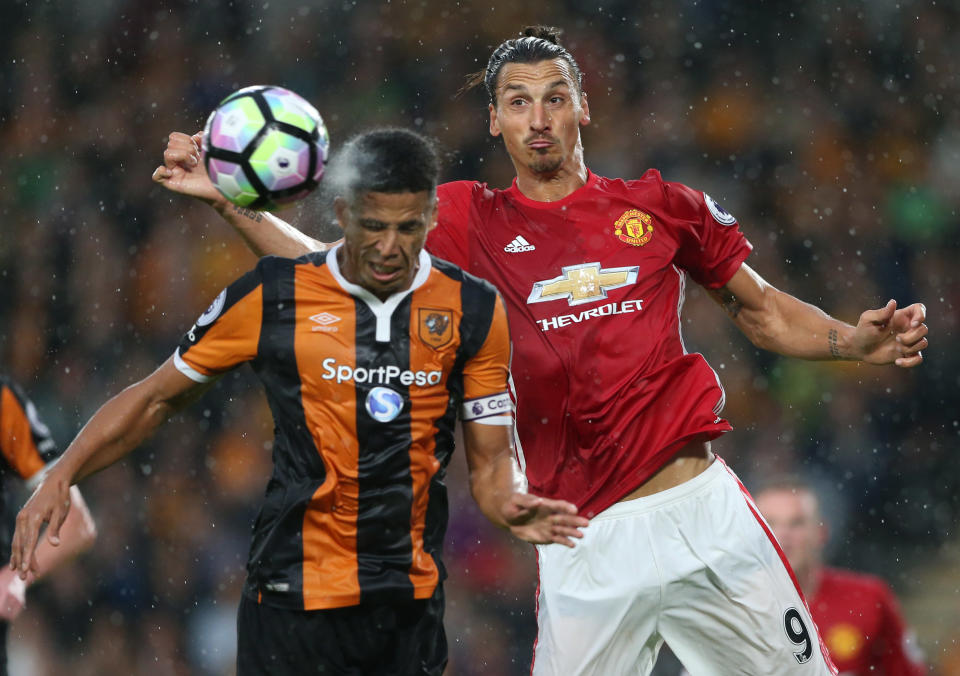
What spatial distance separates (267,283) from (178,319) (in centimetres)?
480

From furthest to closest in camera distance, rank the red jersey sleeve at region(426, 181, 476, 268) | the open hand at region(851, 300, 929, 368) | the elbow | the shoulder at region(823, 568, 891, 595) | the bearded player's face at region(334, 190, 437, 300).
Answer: the shoulder at region(823, 568, 891, 595)
the elbow
the red jersey sleeve at region(426, 181, 476, 268)
the open hand at region(851, 300, 929, 368)
the bearded player's face at region(334, 190, 437, 300)

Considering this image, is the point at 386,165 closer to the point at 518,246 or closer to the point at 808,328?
the point at 518,246

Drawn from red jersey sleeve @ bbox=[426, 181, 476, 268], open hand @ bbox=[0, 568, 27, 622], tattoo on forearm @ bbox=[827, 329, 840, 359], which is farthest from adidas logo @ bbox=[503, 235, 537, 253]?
open hand @ bbox=[0, 568, 27, 622]

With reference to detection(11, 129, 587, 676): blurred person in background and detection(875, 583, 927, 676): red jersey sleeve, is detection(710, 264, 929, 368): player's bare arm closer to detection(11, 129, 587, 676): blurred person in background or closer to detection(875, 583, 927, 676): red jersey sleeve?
detection(11, 129, 587, 676): blurred person in background

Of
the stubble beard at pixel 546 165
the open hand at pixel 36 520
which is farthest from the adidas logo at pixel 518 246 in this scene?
the open hand at pixel 36 520

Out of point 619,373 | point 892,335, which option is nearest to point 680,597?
point 619,373

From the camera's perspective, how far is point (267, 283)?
10.8ft

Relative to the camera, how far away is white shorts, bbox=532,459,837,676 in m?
3.73

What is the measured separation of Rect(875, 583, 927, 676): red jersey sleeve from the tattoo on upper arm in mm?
1846

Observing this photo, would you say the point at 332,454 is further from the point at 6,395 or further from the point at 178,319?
the point at 178,319

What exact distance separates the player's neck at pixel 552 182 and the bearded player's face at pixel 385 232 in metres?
0.93

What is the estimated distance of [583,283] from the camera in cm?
394

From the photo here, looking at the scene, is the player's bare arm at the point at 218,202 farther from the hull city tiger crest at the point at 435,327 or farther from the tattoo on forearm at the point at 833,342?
the tattoo on forearm at the point at 833,342

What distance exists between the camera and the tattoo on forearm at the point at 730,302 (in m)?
4.30
